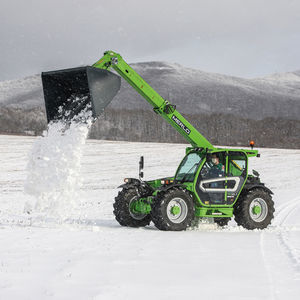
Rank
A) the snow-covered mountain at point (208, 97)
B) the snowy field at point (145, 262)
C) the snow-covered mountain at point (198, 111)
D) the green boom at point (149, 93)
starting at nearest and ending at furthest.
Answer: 1. the snowy field at point (145, 262)
2. the green boom at point (149, 93)
3. the snow-covered mountain at point (198, 111)
4. the snow-covered mountain at point (208, 97)

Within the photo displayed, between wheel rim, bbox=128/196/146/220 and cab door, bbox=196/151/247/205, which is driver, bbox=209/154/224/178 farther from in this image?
wheel rim, bbox=128/196/146/220

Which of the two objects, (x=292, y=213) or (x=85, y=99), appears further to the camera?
(x=292, y=213)

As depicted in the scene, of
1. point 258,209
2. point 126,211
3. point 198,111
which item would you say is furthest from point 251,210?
point 198,111

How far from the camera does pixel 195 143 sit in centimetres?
1249

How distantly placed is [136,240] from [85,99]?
11.6ft

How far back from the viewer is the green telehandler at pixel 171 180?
1111 cm

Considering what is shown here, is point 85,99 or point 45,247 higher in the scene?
point 85,99

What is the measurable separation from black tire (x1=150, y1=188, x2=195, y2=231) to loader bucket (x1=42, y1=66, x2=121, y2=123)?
2.39 metres

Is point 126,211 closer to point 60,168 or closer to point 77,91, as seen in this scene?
point 60,168

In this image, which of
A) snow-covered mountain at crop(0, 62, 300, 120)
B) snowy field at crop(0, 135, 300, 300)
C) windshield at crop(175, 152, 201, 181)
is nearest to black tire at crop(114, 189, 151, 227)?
snowy field at crop(0, 135, 300, 300)

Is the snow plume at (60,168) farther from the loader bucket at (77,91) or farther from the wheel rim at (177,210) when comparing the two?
the wheel rim at (177,210)

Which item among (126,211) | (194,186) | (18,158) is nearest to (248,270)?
(194,186)

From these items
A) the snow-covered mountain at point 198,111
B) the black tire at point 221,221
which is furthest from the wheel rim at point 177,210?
the snow-covered mountain at point 198,111

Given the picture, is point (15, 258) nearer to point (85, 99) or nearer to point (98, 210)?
point (85, 99)
